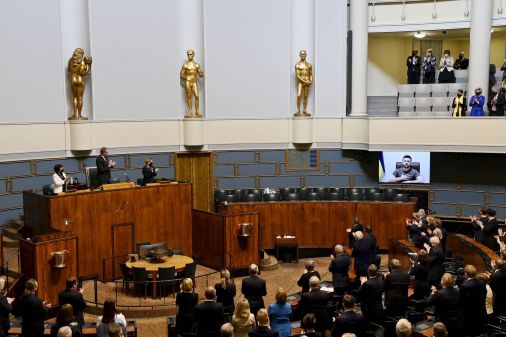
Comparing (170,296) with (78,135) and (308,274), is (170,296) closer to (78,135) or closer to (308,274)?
(308,274)

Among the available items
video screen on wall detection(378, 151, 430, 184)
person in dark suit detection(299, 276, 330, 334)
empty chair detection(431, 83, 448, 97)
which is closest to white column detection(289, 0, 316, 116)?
video screen on wall detection(378, 151, 430, 184)

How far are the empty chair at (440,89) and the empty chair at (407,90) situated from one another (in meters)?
0.60

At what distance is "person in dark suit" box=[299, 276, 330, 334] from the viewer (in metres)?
8.10

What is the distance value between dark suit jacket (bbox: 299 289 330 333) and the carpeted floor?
3.40 m

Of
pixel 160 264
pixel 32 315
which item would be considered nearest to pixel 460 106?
pixel 160 264

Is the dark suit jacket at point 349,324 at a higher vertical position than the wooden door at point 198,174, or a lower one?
lower

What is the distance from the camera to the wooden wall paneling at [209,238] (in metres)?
14.0

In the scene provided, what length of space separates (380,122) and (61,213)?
9.35 metres

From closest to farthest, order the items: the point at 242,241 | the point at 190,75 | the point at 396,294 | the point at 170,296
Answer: the point at 396,294 < the point at 170,296 < the point at 242,241 < the point at 190,75

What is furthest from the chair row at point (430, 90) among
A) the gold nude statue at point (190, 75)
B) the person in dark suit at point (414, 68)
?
the gold nude statue at point (190, 75)

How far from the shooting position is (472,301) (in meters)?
7.95

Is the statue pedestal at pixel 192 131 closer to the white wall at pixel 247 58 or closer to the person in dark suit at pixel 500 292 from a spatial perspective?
the white wall at pixel 247 58

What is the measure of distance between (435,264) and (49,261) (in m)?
6.90

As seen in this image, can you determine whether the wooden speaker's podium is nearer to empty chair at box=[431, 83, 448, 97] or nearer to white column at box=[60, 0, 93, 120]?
white column at box=[60, 0, 93, 120]
